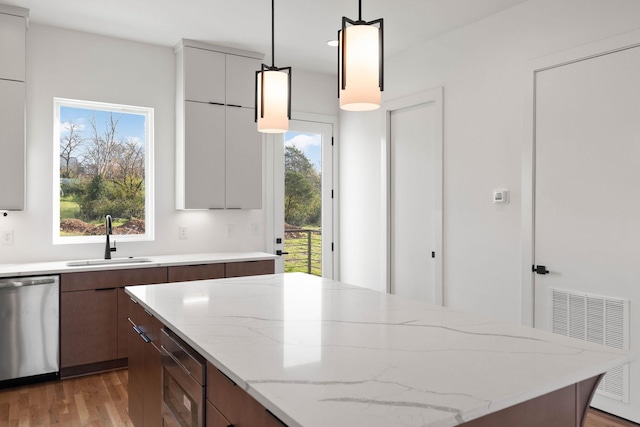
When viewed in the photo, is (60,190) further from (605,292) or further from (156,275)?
(605,292)

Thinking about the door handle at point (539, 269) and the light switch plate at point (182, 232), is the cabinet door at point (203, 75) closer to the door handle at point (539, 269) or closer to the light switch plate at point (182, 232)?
the light switch plate at point (182, 232)

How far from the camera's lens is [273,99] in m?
2.16

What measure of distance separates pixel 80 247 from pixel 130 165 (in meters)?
0.85

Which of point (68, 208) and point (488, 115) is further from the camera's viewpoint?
point (68, 208)

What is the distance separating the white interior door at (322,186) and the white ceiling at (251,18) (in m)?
1.03

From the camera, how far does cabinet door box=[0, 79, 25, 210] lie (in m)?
3.49

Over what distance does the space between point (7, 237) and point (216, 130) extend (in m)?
1.87

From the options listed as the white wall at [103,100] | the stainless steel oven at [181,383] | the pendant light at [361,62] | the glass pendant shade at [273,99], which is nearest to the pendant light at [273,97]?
the glass pendant shade at [273,99]

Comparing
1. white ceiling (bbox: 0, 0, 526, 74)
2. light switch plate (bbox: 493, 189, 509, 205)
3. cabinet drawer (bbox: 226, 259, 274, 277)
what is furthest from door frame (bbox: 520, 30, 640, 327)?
cabinet drawer (bbox: 226, 259, 274, 277)

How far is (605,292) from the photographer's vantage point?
2.93 metres

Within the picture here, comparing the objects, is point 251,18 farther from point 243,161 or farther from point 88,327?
point 88,327

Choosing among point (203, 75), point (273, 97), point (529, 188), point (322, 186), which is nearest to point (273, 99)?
point (273, 97)

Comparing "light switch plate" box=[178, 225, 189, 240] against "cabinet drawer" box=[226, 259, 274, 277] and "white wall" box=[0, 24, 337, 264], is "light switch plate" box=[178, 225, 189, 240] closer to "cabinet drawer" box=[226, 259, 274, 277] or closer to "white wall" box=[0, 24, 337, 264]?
"white wall" box=[0, 24, 337, 264]

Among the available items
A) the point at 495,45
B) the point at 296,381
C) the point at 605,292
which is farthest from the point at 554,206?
the point at 296,381
